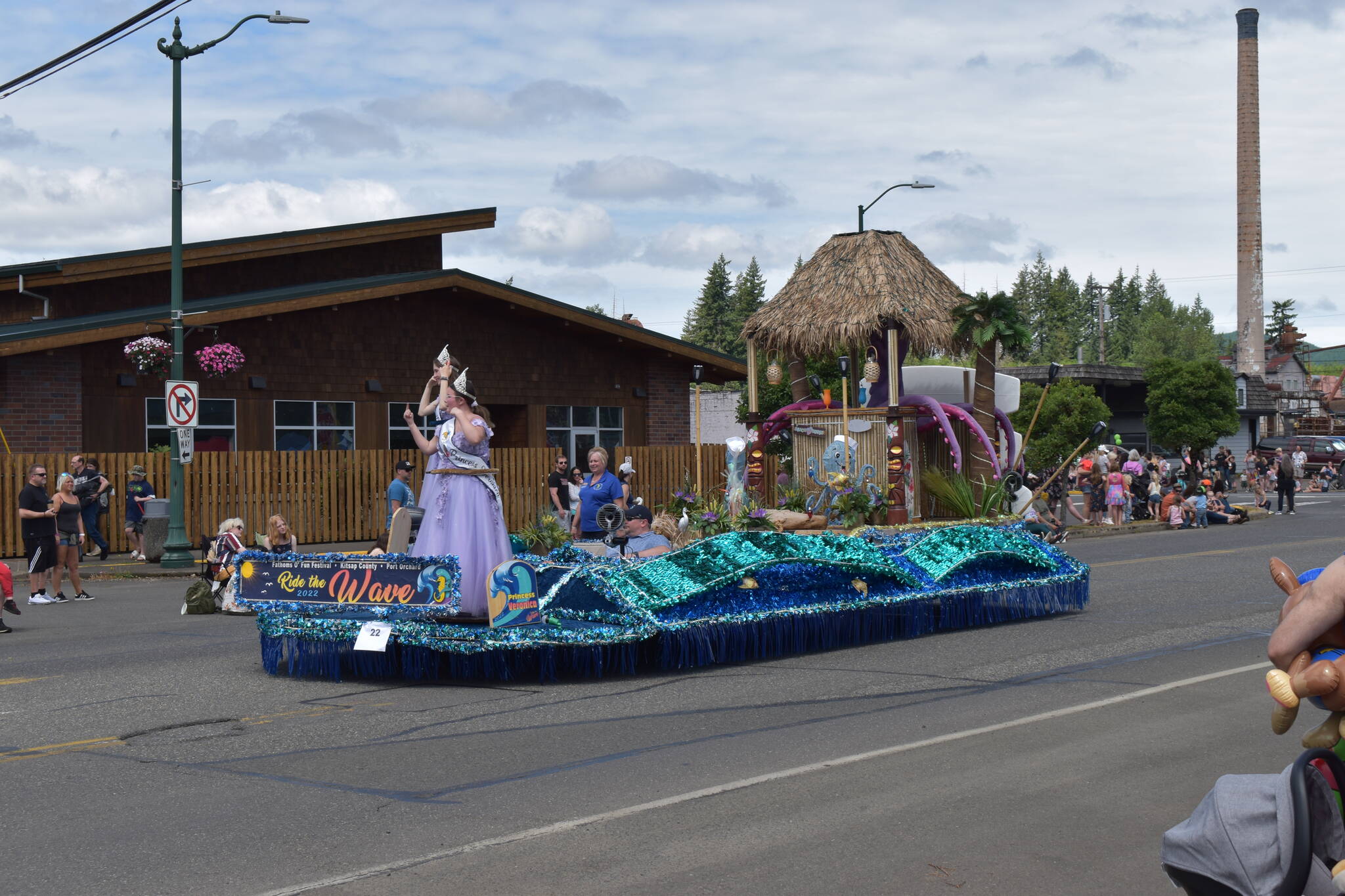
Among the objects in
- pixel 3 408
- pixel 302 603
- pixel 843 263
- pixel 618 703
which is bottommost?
pixel 618 703

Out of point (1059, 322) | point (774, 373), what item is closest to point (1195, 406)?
point (774, 373)

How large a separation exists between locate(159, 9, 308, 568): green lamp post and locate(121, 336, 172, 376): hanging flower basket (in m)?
1.84

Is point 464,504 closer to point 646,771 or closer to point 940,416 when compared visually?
point 646,771

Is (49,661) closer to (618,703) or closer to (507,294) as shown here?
(618,703)

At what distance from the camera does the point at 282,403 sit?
27.3m

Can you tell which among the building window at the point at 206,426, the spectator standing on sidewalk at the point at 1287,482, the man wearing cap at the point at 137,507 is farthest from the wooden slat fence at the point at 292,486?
the spectator standing on sidewalk at the point at 1287,482

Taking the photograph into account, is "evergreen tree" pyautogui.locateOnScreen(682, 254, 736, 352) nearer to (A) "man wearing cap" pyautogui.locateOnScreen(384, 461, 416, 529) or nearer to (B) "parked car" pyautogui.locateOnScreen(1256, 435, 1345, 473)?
(B) "parked car" pyautogui.locateOnScreen(1256, 435, 1345, 473)

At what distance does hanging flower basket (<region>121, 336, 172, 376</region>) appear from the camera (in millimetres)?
22891

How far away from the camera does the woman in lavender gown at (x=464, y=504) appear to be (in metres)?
10.2

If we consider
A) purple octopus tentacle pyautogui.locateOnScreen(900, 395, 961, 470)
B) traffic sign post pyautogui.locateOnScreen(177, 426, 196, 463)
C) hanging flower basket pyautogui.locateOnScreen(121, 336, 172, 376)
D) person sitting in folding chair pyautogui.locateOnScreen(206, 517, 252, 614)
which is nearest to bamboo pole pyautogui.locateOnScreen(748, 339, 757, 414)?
purple octopus tentacle pyautogui.locateOnScreen(900, 395, 961, 470)

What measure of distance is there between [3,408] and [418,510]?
14.2 m

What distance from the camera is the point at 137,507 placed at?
2266cm

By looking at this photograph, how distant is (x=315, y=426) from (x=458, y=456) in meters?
18.4

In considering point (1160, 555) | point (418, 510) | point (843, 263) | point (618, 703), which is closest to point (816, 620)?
point (618, 703)
